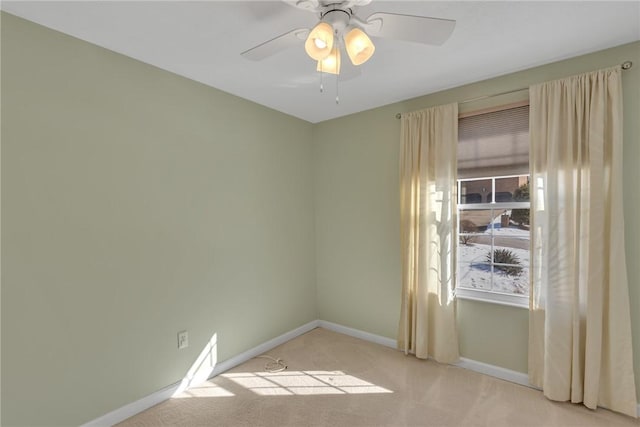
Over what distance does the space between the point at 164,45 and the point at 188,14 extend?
16.3 inches

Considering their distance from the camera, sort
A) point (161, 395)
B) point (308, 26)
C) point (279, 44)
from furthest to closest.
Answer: point (161, 395)
point (308, 26)
point (279, 44)

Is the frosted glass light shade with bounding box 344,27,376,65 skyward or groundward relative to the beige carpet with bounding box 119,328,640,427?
skyward

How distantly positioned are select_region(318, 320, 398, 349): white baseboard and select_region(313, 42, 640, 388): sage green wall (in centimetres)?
5

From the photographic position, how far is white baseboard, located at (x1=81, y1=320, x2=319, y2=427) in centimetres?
194

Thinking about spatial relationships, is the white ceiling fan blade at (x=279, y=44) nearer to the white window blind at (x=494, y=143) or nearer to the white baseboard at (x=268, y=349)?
the white window blind at (x=494, y=143)

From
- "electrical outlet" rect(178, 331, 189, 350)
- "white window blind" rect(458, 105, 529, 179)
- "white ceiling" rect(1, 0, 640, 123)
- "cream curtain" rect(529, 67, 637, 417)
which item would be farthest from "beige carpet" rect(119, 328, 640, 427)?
"white ceiling" rect(1, 0, 640, 123)

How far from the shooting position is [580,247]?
6.73ft

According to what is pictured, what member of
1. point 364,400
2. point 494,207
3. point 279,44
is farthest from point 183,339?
point 494,207

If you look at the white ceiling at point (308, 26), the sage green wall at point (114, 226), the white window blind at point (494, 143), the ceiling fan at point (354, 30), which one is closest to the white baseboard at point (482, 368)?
the sage green wall at point (114, 226)

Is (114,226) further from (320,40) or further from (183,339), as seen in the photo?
(320,40)

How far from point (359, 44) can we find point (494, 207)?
1.92 metres

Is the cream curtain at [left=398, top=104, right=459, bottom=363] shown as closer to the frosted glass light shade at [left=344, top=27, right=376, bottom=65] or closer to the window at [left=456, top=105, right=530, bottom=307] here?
the window at [left=456, top=105, right=530, bottom=307]

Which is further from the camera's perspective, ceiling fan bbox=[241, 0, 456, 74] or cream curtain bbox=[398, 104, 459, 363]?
cream curtain bbox=[398, 104, 459, 363]

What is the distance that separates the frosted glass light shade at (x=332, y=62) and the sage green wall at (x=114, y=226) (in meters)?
1.36
